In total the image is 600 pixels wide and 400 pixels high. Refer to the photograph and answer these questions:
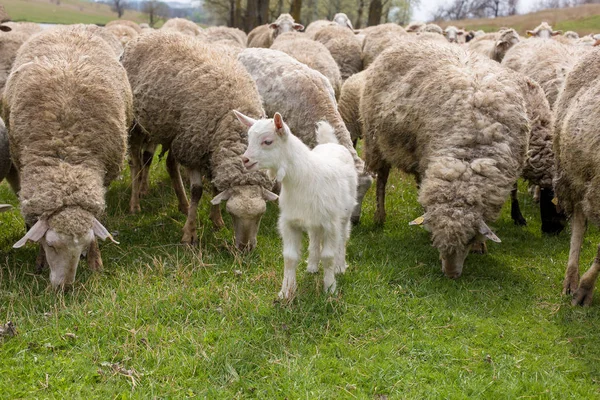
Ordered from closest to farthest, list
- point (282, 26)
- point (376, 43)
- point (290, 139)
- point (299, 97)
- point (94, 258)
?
point (290, 139), point (94, 258), point (299, 97), point (376, 43), point (282, 26)

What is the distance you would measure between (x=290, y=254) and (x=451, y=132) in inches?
73.6

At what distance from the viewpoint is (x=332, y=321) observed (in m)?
4.46

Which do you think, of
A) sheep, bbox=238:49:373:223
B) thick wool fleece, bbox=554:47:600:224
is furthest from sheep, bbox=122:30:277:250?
thick wool fleece, bbox=554:47:600:224

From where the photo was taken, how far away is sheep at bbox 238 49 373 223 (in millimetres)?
6098

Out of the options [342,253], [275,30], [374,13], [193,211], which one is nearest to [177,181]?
[193,211]

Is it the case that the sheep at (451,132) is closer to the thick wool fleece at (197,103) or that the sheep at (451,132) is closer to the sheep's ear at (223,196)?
the thick wool fleece at (197,103)

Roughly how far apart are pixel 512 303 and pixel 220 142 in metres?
2.87

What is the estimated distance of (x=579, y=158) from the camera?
475cm

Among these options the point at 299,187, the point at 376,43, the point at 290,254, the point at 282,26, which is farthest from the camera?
the point at 282,26

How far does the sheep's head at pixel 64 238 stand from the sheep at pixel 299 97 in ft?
7.67

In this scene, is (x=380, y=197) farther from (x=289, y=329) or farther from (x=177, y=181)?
(x=289, y=329)

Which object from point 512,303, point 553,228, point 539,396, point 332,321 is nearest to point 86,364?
point 332,321

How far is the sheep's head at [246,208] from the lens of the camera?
542 cm

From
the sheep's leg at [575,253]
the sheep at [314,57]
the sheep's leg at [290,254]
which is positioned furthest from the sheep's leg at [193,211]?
the sheep's leg at [575,253]
